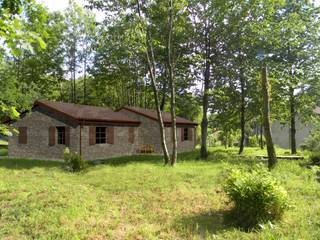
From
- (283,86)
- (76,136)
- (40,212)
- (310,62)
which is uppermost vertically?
(310,62)

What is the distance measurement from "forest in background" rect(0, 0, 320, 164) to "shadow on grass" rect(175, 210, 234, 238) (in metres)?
9.73

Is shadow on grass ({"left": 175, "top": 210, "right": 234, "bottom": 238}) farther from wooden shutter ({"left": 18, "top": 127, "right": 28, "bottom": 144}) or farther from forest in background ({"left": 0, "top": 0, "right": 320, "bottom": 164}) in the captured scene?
wooden shutter ({"left": 18, "top": 127, "right": 28, "bottom": 144})

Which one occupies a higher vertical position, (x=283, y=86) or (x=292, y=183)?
(x=283, y=86)

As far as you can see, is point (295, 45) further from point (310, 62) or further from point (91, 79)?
point (91, 79)

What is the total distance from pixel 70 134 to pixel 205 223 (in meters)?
15.0

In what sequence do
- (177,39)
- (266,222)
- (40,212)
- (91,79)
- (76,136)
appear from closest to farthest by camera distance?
(266,222), (40,212), (76,136), (177,39), (91,79)

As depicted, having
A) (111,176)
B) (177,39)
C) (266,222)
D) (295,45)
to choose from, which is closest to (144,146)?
(177,39)

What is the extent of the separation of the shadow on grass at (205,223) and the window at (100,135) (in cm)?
1504

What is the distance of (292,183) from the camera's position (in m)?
10.9

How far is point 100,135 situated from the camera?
22.4 meters

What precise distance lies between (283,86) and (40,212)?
72.6 feet

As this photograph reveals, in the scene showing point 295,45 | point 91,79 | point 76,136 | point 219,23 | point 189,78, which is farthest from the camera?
point 91,79

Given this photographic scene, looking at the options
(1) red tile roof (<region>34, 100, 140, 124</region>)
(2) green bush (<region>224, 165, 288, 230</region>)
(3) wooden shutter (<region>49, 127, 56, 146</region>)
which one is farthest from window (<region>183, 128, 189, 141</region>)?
(2) green bush (<region>224, 165, 288, 230</region>)

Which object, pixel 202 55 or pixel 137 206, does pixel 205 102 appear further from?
pixel 137 206
